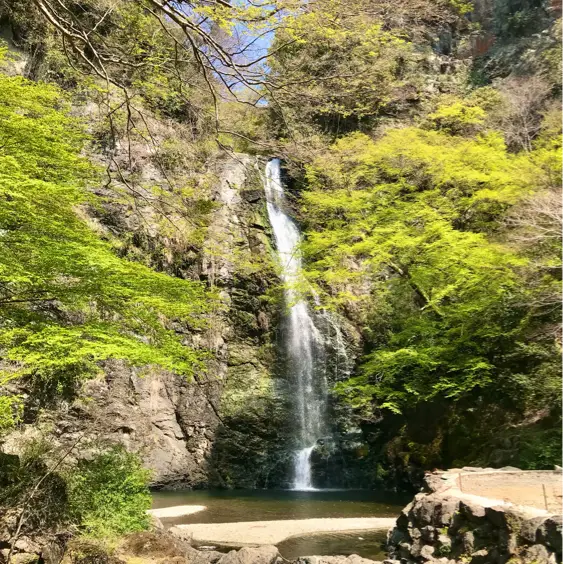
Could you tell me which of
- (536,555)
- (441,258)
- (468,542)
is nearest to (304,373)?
(441,258)

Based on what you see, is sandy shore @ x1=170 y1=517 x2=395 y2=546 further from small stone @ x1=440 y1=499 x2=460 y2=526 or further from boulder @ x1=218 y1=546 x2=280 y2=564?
small stone @ x1=440 y1=499 x2=460 y2=526

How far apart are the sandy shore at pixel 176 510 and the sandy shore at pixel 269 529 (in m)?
1.29

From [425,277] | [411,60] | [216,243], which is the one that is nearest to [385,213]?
[425,277]

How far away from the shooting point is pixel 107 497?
21.9ft

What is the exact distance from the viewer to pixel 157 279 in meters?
5.89

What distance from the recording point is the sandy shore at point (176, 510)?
440 inches

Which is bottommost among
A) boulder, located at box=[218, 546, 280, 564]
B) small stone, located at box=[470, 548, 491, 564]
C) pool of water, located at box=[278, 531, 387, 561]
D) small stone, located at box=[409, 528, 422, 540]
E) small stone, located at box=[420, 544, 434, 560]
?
pool of water, located at box=[278, 531, 387, 561]

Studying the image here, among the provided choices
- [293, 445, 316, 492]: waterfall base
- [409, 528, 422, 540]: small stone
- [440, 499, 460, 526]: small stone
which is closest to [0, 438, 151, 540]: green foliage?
[409, 528, 422, 540]: small stone

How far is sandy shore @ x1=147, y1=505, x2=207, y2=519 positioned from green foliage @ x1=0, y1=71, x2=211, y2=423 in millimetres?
6313

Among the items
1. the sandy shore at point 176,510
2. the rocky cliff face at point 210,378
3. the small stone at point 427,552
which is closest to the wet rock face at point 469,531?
the small stone at point 427,552

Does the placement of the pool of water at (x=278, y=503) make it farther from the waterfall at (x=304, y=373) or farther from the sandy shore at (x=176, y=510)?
the waterfall at (x=304, y=373)

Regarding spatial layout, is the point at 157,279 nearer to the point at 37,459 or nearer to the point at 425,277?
the point at 37,459

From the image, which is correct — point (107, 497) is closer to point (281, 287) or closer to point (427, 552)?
point (427, 552)

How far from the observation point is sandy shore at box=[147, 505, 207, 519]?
36.6ft
